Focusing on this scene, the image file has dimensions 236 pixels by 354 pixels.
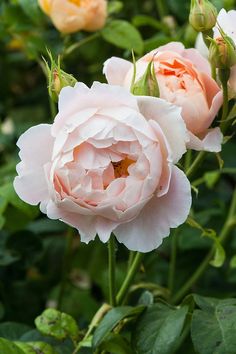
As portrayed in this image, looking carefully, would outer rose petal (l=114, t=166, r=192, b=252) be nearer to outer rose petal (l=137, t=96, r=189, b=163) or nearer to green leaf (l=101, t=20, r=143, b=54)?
outer rose petal (l=137, t=96, r=189, b=163)

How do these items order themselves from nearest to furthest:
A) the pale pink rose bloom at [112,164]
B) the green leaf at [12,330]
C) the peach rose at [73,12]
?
the pale pink rose bloom at [112,164]
the green leaf at [12,330]
the peach rose at [73,12]

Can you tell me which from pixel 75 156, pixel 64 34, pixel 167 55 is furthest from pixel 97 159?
pixel 64 34

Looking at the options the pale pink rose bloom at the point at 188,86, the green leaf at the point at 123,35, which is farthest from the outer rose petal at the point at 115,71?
the green leaf at the point at 123,35

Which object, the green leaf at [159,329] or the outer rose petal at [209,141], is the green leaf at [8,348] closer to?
the green leaf at [159,329]

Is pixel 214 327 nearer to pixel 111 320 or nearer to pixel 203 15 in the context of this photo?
pixel 111 320

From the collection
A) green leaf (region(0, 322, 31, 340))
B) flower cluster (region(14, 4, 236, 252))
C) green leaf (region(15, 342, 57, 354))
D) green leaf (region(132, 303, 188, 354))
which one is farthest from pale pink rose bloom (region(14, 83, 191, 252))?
green leaf (region(0, 322, 31, 340))

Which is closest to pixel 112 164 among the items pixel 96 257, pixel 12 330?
pixel 12 330

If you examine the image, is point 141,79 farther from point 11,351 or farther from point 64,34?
point 64,34
